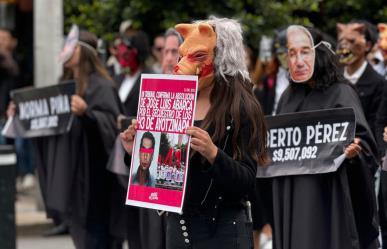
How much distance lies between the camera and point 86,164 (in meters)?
8.00

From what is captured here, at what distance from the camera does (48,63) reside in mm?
11867

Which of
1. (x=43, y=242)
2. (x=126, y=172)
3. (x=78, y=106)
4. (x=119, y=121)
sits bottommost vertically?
(x=43, y=242)

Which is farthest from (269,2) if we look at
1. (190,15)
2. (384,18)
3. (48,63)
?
(48,63)

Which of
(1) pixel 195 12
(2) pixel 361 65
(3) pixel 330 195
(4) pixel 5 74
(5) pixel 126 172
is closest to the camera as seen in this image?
(3) pixel 330 195

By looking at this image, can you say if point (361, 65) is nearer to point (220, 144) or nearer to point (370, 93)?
point (370, 93)

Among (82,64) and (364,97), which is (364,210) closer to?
(364,97)

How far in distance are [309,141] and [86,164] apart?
2.25m

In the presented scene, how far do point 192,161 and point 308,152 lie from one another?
1.59 m

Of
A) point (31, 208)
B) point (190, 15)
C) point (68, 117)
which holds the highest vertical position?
point (190, 15)

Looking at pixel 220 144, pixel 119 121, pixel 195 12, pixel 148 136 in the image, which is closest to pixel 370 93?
pixel 119 121

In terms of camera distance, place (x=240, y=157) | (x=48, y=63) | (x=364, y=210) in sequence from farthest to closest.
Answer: (x=48, y=63)
(x=364, y=210)
(x=240, y=157)

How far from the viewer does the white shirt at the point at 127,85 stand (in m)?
9.09

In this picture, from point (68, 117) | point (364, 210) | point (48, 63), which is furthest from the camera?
point (48, 63)

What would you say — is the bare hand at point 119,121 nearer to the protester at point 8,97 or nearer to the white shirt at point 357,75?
the white shirt at point 357,75
